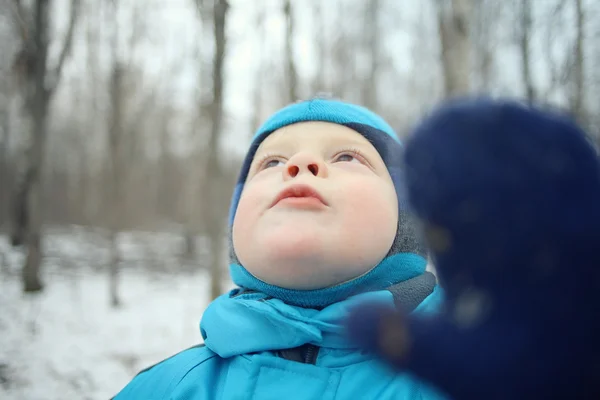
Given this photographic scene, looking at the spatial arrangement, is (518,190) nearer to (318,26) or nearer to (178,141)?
(318,26)

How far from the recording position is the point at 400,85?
15070mm

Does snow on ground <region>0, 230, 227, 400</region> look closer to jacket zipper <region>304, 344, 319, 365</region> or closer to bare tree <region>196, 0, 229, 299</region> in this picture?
bare tree <region>196, 0, 229, 299</region>

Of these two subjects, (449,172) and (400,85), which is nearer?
(449,172)

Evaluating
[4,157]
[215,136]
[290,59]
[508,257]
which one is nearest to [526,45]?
[290,59]

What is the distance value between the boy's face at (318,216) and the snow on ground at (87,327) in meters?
2.14

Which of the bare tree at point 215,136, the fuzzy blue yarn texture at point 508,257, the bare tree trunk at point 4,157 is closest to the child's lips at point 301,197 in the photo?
the fuzzy blue yarn texture at point 508,257

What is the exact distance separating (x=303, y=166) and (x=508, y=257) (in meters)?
0.69

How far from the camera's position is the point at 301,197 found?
101cm

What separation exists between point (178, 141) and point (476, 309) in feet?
71.6

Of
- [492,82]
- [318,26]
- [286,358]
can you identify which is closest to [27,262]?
[286,358]

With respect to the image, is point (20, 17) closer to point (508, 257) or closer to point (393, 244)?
point (393, 244)

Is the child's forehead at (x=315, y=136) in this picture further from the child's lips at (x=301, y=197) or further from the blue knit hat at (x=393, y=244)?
the child's lips at (x=301, y=197)

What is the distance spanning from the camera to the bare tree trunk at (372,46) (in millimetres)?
10867

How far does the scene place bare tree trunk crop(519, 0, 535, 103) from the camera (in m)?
6.81
